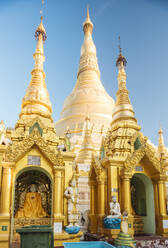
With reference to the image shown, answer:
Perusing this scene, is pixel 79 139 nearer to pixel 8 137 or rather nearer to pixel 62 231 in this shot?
pixel 8 137

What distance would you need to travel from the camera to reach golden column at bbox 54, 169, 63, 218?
10.3 metres

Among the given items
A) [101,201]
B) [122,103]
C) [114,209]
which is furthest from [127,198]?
[122,103]

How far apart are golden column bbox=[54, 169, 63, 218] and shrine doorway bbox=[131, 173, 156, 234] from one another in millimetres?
4500

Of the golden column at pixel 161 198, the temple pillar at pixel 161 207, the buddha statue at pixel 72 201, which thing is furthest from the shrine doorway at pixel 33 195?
the golden column at pixel 161 198

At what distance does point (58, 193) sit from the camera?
10562 mm

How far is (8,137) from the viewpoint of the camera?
44.6 feet

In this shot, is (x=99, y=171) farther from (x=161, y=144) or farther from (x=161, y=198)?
(x=161, y=144)

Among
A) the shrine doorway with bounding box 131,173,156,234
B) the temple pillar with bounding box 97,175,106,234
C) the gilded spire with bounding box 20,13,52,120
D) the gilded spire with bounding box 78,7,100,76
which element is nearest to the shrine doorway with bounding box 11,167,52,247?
the temple pillar with bounding box 97,175,106,234

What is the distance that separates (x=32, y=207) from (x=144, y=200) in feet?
19.8

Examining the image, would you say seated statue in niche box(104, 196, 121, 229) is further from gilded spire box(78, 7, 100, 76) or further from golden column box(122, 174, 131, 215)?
gilded spire box(78, 7, 100, 76)

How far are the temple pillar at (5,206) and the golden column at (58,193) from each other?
191 centimetres

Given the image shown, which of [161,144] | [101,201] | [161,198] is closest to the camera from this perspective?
[161,198]

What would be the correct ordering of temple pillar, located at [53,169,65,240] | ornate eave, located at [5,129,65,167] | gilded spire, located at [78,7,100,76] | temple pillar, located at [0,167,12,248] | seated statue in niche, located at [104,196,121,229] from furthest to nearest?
gilded spire, located at [78,7,100,76] → seated statue in niche, located at [104,196,121,229] → ornate eave, located at [5,129,65,167] → temple pillar, located at [53,169,65,240] → temple pillar, located at [0,167,12,248]

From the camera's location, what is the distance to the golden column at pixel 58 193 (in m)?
10.3
